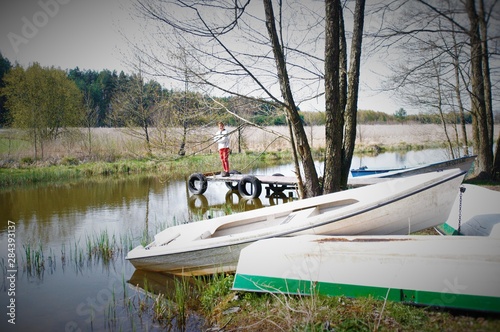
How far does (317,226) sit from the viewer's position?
13.3 ft

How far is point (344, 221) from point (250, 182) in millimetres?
7078

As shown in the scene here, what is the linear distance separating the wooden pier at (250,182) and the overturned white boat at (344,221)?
5.62 metres

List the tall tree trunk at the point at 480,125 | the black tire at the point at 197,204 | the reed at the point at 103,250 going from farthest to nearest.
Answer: the black tire at the point at 197,204 → the tall tree trunk at the point at 480,125 → the reed at the point at 103,250

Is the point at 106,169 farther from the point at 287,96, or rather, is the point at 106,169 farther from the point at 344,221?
the point at 344,221

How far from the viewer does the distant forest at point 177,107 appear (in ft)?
20.5

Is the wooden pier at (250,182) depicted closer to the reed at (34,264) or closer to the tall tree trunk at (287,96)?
the tall tree trunk at (287,96)

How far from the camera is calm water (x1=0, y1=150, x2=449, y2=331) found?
13.7 feet

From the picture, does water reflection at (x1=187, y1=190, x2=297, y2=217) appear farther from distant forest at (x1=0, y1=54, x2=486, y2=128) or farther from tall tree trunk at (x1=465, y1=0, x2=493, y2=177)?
tall tree trunk at (x1=465, y1=0, x2=493, y2=177)

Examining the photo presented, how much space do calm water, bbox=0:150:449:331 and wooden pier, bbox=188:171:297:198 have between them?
32 cm

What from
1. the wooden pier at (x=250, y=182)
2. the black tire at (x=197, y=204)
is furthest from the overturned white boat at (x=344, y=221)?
the wooden pier at (x=250, y=182)

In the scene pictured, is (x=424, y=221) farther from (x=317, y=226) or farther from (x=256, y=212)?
(x=256, y=212)

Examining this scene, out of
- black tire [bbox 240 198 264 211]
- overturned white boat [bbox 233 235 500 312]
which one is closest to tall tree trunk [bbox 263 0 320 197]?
overturned white boat [bbox 233 235 500 312]

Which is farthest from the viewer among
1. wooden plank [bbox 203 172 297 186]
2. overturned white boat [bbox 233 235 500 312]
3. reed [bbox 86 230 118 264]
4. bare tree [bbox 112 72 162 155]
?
bare tree [bbox 112 72 162 155]

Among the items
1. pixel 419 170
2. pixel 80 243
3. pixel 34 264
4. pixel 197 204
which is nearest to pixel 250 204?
pixel 197 204
